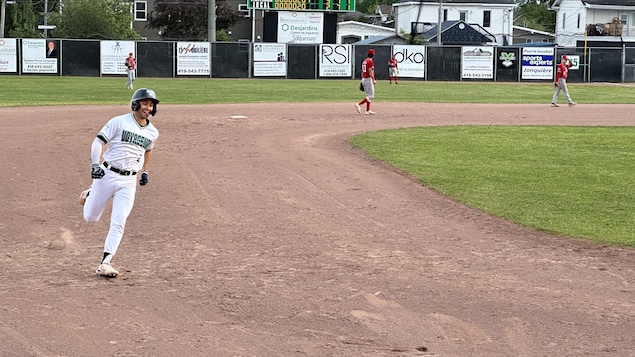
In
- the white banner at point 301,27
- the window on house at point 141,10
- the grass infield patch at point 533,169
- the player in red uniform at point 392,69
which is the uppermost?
the window on house at point 141,10

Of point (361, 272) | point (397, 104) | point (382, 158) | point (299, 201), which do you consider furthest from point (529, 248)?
point (397, 104)

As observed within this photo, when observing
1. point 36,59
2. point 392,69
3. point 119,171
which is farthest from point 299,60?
point 119,171

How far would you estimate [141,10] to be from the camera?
83750mm

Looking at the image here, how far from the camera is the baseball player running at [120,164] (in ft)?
29.4

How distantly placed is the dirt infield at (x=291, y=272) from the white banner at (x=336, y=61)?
37268 millimetres

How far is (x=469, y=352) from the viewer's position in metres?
6.86

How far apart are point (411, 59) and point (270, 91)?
1574 centimetres

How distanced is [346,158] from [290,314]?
10.9 m

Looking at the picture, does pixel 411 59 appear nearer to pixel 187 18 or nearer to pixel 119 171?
pixel 187 18

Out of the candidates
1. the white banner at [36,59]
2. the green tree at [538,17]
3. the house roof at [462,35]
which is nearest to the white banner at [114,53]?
the white banner at [36,59]

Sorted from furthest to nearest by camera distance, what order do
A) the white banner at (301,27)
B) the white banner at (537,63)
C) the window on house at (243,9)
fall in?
the window on house at (243,9), the white banner at (301,27), the white banner at (537,63)

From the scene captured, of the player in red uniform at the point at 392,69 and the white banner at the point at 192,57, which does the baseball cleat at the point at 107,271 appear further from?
the player in red uniform at the point at 392,69

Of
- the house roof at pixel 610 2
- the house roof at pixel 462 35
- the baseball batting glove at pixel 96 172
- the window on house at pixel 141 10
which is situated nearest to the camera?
the baseball batting glove at pixel 96 172

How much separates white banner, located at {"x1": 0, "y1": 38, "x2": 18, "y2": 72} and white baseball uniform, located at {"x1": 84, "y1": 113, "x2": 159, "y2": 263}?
4512 centimetres
